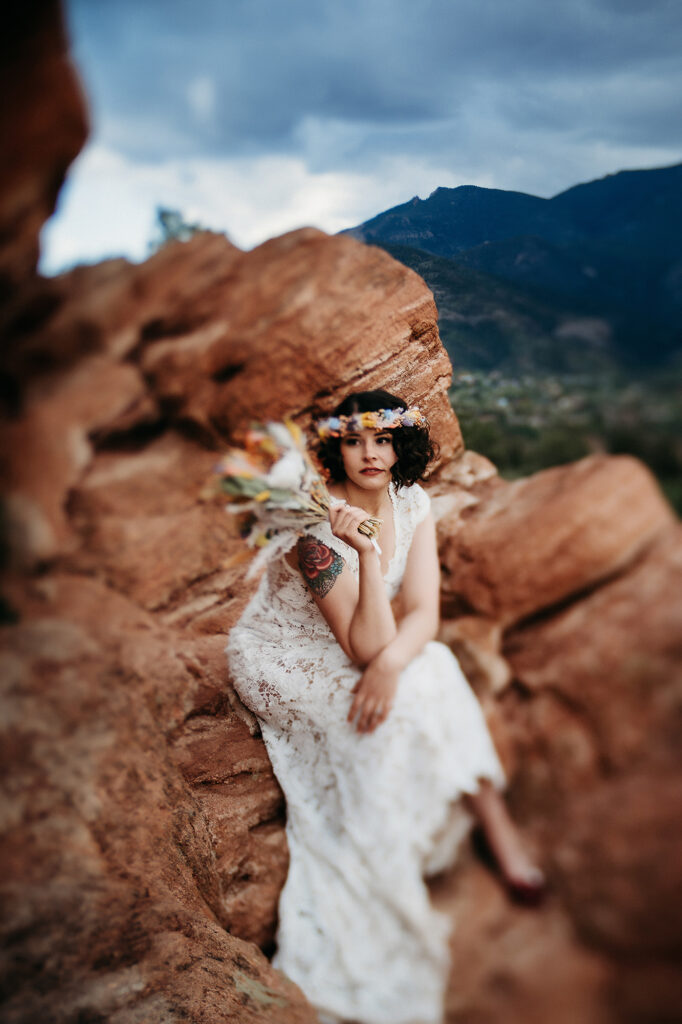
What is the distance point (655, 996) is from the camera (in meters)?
1.67

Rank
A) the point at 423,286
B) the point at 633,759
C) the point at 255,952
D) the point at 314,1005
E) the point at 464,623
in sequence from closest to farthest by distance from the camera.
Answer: the point at 633,759
the point at 314,1005
the point at 464,623
the point at 255,952
the point at 423,286

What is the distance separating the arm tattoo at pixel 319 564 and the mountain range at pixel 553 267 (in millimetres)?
1431

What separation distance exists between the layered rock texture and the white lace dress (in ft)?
0.38

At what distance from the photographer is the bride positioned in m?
2.08

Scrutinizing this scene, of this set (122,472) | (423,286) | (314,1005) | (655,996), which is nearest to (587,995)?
(655,996)

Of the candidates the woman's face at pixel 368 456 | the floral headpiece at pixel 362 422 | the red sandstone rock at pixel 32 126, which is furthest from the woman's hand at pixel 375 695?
the red sandstone rock at pixel 32 126

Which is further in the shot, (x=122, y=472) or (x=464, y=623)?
(x=464, y=623)

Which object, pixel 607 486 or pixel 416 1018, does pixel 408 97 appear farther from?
pixel 416 1018

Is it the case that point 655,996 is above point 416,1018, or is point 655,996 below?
above

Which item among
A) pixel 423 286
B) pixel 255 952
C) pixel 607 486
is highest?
pixel 423 286

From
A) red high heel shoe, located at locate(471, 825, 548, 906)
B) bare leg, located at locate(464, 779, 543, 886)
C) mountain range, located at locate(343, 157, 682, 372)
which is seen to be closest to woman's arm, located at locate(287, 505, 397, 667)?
bare leg, located at locate(464, 779, 543, 886)

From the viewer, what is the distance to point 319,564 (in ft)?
8.90

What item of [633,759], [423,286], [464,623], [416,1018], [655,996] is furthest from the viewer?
[423,286]

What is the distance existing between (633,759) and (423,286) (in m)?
2.55
